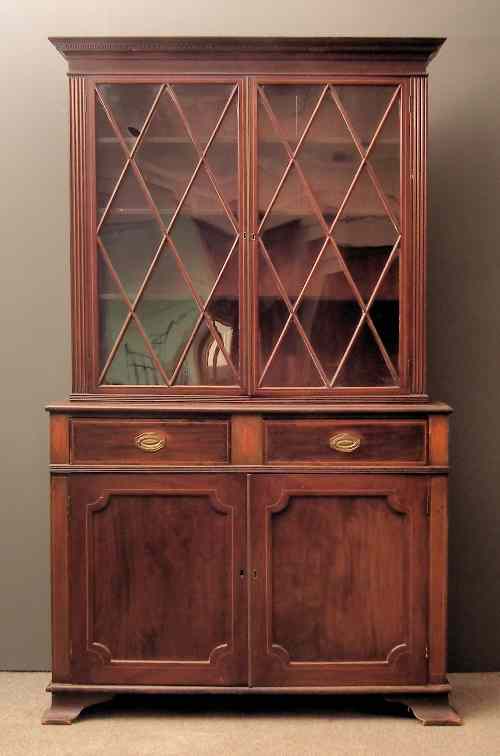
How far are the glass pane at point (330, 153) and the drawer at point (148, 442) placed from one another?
77 cm

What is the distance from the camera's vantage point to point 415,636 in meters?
2.45

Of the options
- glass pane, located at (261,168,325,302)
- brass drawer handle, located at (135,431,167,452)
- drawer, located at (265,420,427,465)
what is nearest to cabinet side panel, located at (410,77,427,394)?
drawer, located at (265,420,427,465)

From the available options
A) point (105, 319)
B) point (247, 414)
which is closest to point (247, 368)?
point (247, 414)

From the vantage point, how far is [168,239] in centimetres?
248

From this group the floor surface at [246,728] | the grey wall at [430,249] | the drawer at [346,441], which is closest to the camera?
the floor surface at [246,728]

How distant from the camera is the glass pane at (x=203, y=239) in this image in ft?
8.15

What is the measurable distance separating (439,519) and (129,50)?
63.3 inches

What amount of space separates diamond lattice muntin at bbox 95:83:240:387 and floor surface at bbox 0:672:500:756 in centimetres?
99

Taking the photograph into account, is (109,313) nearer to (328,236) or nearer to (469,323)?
(328,236)

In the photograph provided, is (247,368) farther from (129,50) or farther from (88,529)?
(129,50)

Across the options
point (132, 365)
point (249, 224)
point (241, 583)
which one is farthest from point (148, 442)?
point (249, 224)

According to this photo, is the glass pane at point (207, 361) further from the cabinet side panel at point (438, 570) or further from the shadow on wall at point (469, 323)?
the shadow on wall at point (469, 323)

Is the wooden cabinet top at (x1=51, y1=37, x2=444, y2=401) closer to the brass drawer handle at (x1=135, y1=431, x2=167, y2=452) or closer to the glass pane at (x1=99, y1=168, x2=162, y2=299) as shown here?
the glass pane at (x1=99, y1=168, x2=162, y2=299)

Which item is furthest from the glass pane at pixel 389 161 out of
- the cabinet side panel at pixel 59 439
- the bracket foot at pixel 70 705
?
the bracket foot at pixel 70 705
